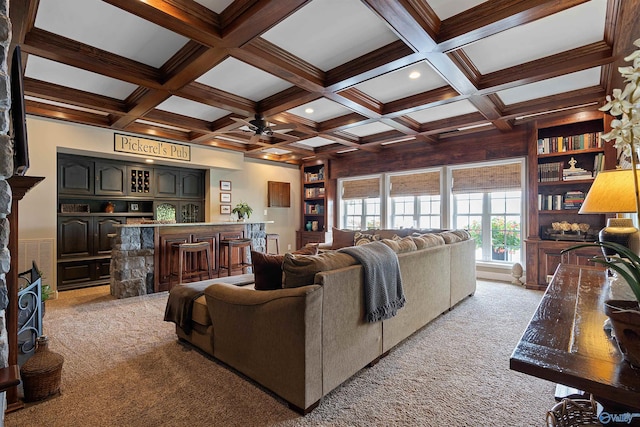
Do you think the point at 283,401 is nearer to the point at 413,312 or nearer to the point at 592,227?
the point at 413,312

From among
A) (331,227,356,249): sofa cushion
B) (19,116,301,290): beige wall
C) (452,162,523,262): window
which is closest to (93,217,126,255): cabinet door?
(19,116,301,290): beige wall

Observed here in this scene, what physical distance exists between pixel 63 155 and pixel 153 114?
187 centimetres

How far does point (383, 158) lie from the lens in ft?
22.4

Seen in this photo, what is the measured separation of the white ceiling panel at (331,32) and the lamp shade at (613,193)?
1925 millimetres

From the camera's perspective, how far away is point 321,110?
4645mm

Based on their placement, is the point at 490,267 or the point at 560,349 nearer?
the point at 560,349

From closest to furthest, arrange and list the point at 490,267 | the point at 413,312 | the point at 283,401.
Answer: the point at 283,401 → the point at 413,312 → the point at 490,267

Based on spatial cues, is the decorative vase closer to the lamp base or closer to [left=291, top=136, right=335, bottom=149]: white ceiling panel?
the lamp base

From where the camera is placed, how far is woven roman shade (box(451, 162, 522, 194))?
5.21 metres

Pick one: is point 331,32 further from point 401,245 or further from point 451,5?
point 401,245

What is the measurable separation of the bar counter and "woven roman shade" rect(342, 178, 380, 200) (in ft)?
11.5

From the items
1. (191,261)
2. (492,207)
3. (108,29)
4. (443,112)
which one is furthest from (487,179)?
(108,29)

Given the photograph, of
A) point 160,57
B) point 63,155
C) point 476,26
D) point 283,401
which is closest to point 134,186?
point 63,155

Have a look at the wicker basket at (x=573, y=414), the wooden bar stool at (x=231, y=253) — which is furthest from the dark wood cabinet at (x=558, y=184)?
the wooden bar stool at (x=231, y=253)
